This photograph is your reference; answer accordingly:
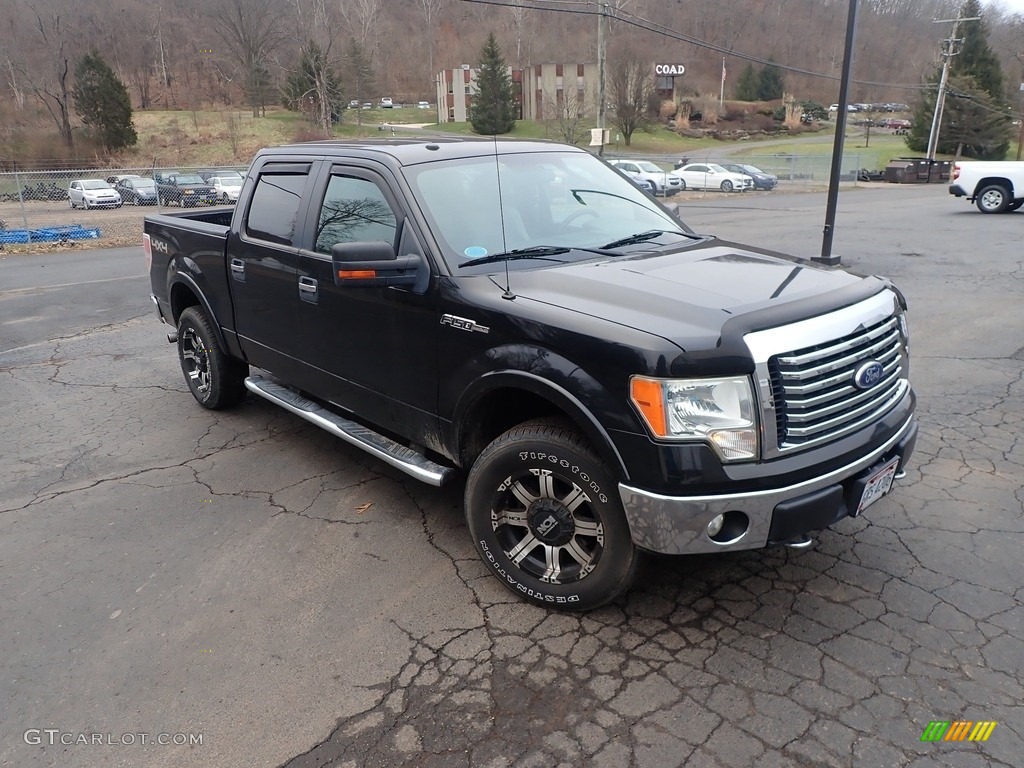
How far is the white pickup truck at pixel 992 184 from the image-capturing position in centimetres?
1891

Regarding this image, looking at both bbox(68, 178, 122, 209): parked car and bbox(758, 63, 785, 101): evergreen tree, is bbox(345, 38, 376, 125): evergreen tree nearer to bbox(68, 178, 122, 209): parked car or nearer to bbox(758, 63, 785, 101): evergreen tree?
bbox(68, 178, 122, 209): parked car

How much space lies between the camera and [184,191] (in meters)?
25.7

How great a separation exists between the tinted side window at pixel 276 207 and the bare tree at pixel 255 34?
7519 cm

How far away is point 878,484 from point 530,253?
1881 millimetres

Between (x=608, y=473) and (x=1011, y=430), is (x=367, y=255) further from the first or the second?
(x=1011, y=430)

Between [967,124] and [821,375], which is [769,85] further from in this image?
[821,375]

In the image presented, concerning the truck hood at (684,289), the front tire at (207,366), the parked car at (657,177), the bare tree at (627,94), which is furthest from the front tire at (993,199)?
the bare tree at (627,94)

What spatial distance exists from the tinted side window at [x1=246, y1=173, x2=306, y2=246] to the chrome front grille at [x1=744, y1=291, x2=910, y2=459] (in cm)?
294

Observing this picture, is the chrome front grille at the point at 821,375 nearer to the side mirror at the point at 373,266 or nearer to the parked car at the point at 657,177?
the side mirror at the point at 373,266

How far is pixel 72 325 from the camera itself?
9.37 meters

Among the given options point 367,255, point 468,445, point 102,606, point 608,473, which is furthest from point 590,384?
point 102,606

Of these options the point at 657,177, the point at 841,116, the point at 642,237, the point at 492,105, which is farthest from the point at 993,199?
the point at 642,237

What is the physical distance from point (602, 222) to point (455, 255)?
98 cm

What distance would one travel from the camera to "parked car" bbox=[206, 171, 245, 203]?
85.6 feet
